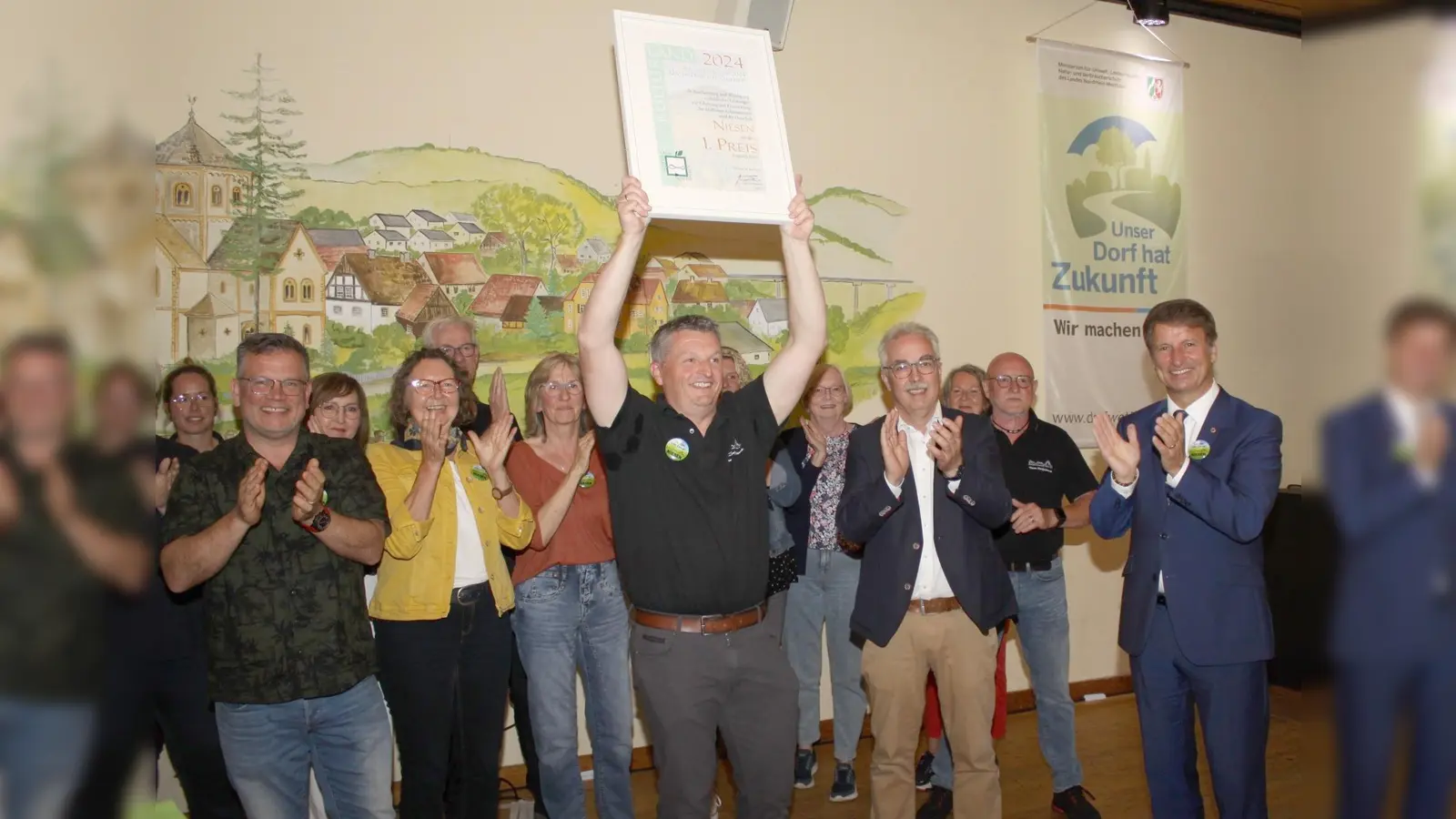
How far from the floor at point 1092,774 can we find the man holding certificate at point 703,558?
58.3 inches

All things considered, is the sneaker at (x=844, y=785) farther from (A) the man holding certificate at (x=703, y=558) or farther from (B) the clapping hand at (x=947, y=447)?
(B) the clapping hand at (x=947, y=447)

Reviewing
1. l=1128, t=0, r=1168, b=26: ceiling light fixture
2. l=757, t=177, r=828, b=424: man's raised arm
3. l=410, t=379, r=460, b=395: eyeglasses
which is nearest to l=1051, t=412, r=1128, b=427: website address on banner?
l=1128, t=0, r=1168, b=26: ceiling light fixture

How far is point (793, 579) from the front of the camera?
4.30 metres

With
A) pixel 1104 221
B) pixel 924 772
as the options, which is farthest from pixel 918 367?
pixel 1104 221

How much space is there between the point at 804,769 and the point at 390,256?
290cm

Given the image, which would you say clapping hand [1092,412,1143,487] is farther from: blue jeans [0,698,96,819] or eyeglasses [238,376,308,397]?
blue jeans [0,698,96,819]

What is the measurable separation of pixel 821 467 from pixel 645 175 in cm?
220

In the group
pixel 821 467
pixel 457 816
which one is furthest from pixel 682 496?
pixel 821 467

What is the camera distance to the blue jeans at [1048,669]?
13.2 feet

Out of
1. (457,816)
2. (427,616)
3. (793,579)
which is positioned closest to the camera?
(427,616)

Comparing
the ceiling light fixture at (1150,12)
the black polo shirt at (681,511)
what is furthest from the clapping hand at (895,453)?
the ceiling light fixture at (1150,12)

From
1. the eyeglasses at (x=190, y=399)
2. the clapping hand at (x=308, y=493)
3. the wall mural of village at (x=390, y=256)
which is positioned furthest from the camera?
the wall mural of village at (x=390, y=256)

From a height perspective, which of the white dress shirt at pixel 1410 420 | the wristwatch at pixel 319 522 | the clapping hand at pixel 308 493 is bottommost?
the wristwatch at pixel 319 522

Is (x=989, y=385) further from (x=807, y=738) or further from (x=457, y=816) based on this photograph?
(x=457, y=816)
